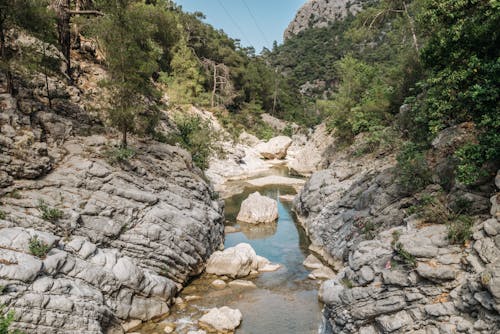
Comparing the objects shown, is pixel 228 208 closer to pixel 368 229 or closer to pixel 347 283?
pixel 368 229

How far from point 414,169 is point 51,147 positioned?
15.9m

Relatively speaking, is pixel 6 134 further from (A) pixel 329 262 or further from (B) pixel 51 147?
(A) pixel 329 262

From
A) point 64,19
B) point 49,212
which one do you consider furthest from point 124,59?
point 49,212

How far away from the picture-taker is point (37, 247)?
10211mm

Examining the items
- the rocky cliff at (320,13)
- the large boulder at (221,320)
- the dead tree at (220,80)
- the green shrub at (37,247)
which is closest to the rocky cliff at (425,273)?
the large boulder at (221,320)

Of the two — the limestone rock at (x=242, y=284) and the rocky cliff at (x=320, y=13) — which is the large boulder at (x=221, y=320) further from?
the rocky cliff at (x=320, y=13)

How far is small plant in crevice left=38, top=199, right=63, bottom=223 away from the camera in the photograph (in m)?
11.8

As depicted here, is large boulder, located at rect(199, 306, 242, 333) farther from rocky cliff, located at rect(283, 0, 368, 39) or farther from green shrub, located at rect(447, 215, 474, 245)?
rocky cliff, located at rect(283, 0, 368, 39)

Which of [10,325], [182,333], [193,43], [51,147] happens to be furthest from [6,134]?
[193,43]

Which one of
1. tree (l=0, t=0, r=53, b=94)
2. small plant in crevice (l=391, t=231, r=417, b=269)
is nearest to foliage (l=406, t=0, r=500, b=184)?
small plant in crevice (l=391, t=231, r=417, b=269)

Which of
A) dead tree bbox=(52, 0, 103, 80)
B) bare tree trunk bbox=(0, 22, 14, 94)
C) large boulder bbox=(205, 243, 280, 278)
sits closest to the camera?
bare tree trunk bbox=(0, 22, 14, 94)

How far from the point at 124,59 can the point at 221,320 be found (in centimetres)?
1269

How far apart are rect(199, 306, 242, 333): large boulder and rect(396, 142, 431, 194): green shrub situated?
873 centimetres

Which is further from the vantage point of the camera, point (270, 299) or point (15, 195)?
point (270, 299)
